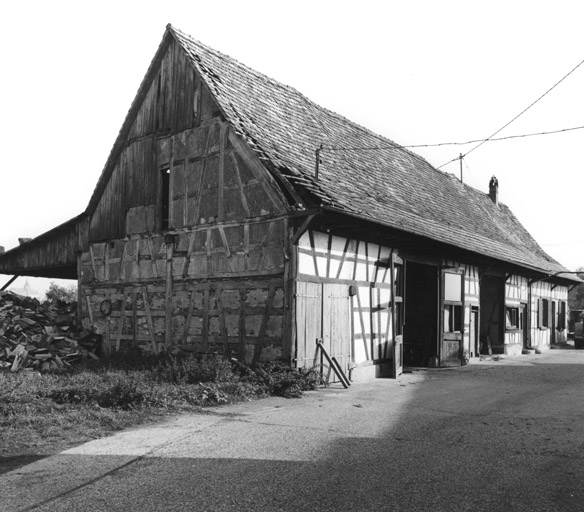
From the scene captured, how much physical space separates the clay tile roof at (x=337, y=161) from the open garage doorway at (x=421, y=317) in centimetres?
149

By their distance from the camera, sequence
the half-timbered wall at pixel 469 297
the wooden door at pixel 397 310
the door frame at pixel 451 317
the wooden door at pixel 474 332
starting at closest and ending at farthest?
Answer: the wooden door at pixel 397 310 < the door frame at pixel 451 317 < the half-timbered wall at pixel 469 297 < the wooden door at pixel 474 332

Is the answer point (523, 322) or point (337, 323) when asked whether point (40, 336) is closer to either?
point (337, 323)

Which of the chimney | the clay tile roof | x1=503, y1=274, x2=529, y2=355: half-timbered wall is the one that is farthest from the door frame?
the chimney

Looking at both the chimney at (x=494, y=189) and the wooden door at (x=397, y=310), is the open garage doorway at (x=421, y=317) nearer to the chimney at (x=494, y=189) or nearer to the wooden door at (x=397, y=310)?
the wooden door at (x=397, y=310)

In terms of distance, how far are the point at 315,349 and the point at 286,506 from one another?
762cm

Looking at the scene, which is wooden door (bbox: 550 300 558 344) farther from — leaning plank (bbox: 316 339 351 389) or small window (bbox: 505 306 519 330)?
leaning plank (bbox: 316 339 351 389)

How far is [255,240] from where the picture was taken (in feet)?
41.8

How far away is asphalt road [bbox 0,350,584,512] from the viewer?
495 centimetres

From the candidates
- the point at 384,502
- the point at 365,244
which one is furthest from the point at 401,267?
the point at 384,502

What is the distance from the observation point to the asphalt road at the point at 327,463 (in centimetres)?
495

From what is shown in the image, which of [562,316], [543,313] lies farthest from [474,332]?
[562,316]

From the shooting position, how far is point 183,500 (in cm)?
493

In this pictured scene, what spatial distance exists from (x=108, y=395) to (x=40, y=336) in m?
8.00

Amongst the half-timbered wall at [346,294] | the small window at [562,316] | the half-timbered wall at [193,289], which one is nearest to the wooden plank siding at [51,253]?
the half-timbered wall at [193,289]
